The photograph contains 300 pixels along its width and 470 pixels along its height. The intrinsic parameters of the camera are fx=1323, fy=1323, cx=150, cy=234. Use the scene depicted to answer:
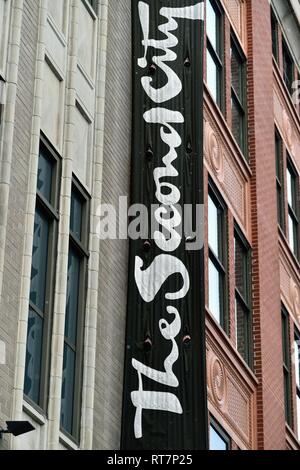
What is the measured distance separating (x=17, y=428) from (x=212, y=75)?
12.6 m

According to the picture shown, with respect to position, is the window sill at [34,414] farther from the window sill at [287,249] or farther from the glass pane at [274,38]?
the glass pane at [274,38]

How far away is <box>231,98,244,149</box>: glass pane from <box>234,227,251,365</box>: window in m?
2.32

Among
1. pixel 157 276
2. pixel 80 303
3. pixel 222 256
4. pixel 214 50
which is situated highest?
pixel 214 50

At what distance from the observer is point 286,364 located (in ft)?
86.7

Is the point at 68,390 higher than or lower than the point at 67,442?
higher

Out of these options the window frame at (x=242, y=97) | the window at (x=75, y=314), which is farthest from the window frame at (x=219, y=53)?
the window at (x=75, y=314)

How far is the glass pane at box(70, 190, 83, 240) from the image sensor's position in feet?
53.3

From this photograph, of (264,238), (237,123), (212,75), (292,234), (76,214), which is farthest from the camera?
(292,234)

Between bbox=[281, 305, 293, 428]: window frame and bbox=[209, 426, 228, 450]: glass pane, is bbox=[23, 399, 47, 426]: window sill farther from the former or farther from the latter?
bbox=[281, 305, 293, 428]: window frame

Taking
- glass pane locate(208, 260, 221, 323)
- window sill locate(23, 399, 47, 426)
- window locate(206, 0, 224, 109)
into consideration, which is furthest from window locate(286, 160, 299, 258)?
window sill locate(23, 399, 47, 426)

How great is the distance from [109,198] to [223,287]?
5.89 meters

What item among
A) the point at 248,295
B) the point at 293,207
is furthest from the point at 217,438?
the point at 293,207

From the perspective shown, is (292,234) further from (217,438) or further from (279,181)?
(217,438)

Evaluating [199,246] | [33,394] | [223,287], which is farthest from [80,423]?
[223,287]
